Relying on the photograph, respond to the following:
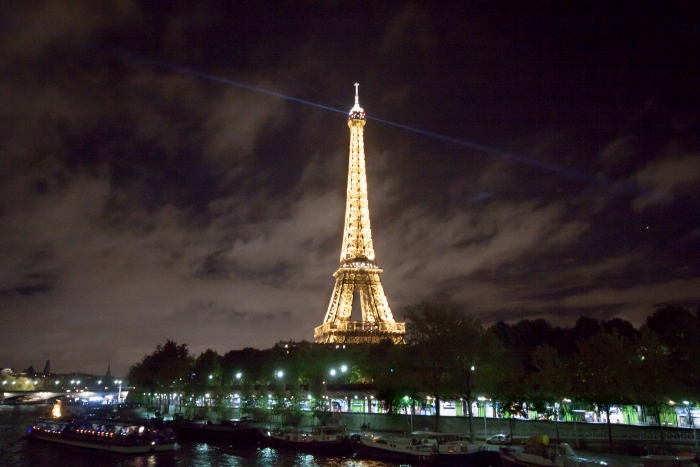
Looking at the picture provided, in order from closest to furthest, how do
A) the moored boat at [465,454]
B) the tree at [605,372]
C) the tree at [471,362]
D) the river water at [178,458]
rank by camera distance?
the moored boat at [465,454]
the tree at [605,372]
the river water at [178,458]
the tree at [471,362]

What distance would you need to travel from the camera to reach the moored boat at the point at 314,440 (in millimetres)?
54500

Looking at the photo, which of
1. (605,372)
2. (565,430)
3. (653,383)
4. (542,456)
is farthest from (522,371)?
(542,456)

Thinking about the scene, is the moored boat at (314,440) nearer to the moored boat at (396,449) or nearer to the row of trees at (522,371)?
the moored boat at (396,449)

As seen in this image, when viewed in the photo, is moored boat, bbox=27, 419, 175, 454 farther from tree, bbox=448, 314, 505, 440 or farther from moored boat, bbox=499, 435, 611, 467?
moored boat, bbox=499, 435, 611, 467

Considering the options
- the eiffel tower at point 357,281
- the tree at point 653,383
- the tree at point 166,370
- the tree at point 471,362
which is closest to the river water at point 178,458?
the tree at point 471,362

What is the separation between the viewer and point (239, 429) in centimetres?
6638

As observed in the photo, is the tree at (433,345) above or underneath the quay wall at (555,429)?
above

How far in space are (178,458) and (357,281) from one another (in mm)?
61591

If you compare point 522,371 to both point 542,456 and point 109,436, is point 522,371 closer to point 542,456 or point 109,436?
point 542,456

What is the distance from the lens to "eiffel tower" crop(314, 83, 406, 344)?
4186 inches

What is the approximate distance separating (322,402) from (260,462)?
93.2ft

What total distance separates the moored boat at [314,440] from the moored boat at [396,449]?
237 centimetres

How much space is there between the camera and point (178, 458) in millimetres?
53000

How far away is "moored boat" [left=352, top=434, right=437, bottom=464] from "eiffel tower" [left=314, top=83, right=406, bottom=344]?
49410mm
